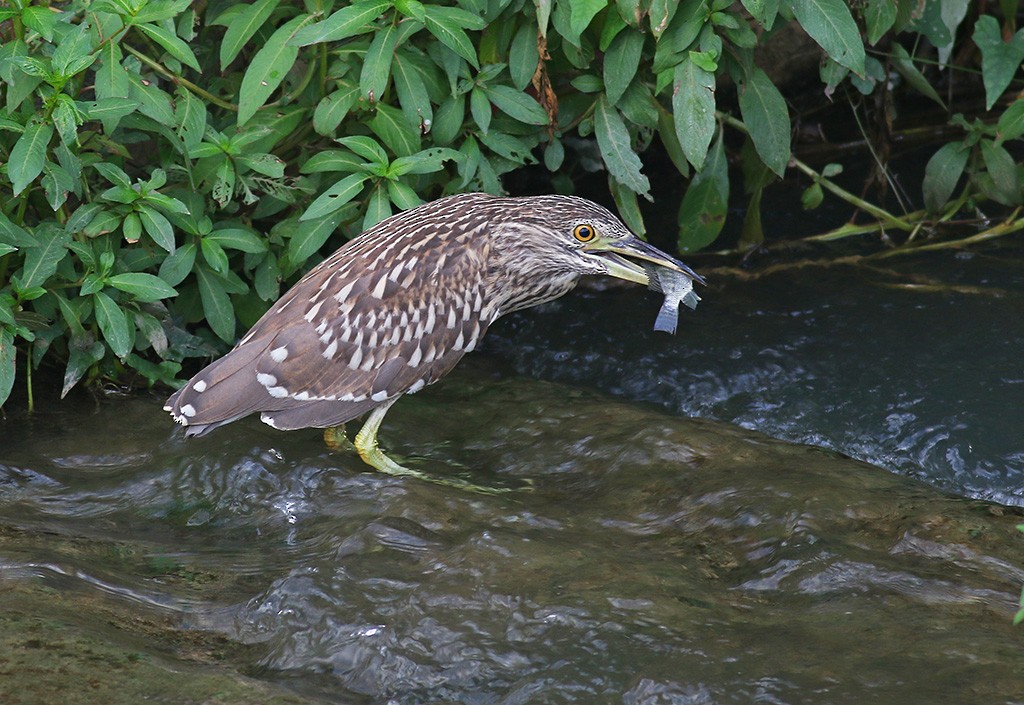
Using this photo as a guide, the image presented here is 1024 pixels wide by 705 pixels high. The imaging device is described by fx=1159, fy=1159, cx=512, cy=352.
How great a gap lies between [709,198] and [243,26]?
2.30m

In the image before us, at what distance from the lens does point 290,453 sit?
4652 millimetres

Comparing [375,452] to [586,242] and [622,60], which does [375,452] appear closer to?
[586,242]

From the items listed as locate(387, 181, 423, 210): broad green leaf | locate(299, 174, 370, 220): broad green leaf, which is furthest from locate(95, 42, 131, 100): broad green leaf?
locate(387, 181, 423, 210): broad green leaf

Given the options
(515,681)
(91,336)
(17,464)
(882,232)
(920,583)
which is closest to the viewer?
(515,681)

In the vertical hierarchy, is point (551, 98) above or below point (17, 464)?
above

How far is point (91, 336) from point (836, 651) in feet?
10.5

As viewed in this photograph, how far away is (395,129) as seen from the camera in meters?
4.82

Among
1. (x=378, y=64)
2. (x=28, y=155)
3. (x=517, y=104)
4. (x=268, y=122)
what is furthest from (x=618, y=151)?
(x=28, y=155)

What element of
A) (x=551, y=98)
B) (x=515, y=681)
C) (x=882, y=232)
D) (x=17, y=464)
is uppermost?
(x=551, y=98)

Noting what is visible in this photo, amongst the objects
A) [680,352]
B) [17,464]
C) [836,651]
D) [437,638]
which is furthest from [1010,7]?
[17,464]

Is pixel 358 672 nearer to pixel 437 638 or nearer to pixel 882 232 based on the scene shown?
pixel 437 638

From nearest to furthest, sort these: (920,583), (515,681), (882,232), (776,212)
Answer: (515,681)
(920,583)
(882,232)
(776,212)

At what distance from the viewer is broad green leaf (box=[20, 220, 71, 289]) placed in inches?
174

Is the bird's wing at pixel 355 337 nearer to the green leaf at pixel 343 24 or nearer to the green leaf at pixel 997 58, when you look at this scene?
the green leaf at pixel 343 24
